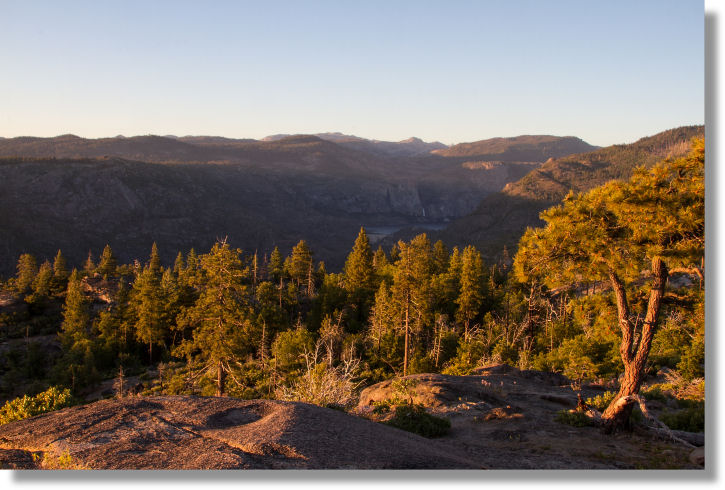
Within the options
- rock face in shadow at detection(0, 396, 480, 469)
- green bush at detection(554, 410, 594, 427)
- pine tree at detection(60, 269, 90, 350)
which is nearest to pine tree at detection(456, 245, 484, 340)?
green bush at detection(554, 410, 594, 427)

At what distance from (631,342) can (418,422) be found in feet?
16.5

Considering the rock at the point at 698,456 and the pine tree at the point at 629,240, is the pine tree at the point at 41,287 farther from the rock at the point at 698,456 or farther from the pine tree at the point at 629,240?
the rock at the point at 698,456

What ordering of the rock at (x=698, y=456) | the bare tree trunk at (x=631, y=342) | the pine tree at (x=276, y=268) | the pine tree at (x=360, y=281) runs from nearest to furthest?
the rock at (x=698, y=456)
the bare tree trunk at (x=631, y=342)
the pine tree at (x=360, y=281)
the pine tree at (x=276, y=268)

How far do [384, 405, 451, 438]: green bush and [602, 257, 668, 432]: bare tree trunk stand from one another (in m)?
3.64

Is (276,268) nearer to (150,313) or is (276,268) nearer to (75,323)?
(150,313)

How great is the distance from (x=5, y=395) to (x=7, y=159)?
204m

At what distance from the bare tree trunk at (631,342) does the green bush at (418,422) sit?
3.64m

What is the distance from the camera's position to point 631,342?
384 inches

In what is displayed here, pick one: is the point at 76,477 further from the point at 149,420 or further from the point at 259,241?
the point at 259,241

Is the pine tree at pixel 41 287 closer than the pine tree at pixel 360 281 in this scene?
No

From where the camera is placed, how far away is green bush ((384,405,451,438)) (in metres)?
10.6

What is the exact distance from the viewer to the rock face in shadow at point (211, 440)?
6957mm

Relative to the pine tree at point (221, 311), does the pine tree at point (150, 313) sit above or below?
below

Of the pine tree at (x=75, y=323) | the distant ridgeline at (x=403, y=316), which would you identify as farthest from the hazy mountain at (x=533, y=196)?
the pine tree at (x=75, y=323)
